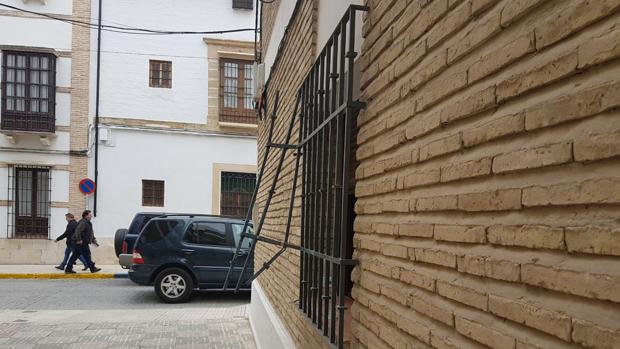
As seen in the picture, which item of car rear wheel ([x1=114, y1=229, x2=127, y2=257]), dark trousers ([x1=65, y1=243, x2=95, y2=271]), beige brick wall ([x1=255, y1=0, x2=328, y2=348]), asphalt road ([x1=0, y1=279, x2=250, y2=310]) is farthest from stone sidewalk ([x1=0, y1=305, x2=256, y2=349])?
→ car rear wheel ([x1=114, y1=229, x2=127, y2=257])

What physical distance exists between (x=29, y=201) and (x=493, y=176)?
16925mm

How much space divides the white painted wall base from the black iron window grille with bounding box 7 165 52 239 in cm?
1109

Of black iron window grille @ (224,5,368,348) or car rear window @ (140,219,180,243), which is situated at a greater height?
black iron window grille @ (224,5,368,348)

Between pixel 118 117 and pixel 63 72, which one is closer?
pixel 63 72

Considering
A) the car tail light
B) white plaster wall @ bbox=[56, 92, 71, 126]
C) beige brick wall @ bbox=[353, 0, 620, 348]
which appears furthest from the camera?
white plaster wall @ bbox=[56, 92, 71, 126]

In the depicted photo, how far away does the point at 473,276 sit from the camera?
151 centimetres

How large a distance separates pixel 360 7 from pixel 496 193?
155cm

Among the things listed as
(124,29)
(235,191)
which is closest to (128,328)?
(235,191)

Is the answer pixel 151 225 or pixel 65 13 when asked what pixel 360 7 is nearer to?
pixel 151 225

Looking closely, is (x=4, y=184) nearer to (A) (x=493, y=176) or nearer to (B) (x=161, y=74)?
(B) (x=161, y=74)

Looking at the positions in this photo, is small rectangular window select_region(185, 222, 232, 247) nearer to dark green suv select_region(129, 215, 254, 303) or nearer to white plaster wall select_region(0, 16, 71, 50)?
dark green suv select_region(129, 215, 254, 303)

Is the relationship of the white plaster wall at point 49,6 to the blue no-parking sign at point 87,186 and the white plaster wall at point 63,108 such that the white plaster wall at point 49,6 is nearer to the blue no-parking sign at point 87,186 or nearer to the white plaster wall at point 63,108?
the white plaster wall at point 63,108

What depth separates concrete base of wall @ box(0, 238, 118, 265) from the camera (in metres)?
15.3

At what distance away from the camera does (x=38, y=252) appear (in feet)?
50.7
